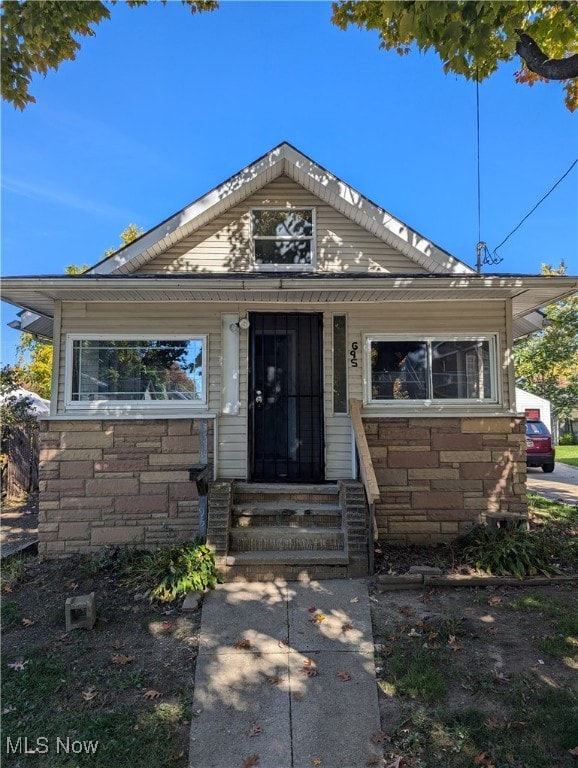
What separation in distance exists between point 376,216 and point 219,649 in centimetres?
582

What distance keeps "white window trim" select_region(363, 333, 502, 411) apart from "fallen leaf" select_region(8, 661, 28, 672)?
4526 millimetres

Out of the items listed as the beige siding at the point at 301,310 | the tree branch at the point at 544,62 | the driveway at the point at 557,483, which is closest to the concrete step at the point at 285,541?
the beige siding at the point at 301,310

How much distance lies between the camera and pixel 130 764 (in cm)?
257

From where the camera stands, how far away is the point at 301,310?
6.28 m

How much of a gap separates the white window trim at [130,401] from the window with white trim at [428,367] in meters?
2.31

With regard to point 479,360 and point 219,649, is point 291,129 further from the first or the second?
point 219,649

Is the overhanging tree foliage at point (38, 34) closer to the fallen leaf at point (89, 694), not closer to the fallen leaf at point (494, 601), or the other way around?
the fallen leaf at point (89, 694)

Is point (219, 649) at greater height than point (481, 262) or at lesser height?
lesser

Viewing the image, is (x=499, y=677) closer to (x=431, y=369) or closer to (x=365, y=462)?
(x=365, y=462)

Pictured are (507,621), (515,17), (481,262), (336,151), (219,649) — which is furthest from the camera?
(336,151)

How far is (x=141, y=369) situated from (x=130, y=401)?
46 centimetres

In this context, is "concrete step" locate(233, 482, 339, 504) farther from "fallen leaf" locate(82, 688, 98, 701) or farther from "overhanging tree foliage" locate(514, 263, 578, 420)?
"overhanging tree foliage" locate(514, 263, 578, 420)

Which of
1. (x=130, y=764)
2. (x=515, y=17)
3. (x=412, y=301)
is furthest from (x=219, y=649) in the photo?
(x=515, y=17)

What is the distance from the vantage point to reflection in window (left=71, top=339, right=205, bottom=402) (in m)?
6.09
